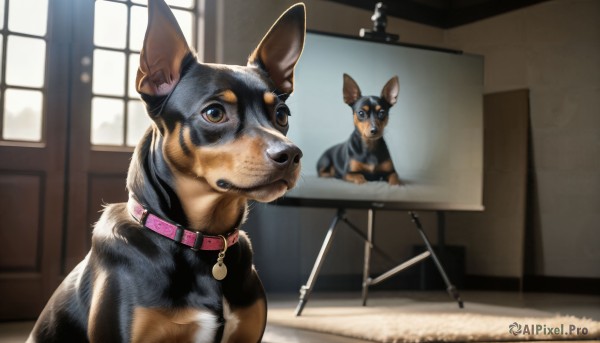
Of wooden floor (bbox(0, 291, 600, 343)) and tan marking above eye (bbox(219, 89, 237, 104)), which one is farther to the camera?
wooden floor (bbox(0, 291, 600, 343))

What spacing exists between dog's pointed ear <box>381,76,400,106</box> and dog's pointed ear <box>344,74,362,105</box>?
0.43ft

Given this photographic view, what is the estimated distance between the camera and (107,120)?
69.8 inches

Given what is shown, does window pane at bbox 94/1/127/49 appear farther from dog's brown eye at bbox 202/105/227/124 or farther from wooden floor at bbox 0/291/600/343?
wooden floor at bbox 0/291/600/343

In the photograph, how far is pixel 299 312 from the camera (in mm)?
2609

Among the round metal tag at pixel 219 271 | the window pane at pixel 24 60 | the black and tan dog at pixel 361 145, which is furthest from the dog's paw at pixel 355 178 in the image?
the round metal tag at pixel 219 271

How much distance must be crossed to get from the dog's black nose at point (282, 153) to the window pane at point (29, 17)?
97 cm

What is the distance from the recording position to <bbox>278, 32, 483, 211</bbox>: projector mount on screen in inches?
104

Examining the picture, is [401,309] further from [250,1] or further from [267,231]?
[250,1]

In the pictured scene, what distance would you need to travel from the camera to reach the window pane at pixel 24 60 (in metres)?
1.70

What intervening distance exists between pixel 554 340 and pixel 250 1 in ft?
5.00

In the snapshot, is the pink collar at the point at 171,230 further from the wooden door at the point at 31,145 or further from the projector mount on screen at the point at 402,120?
the projector mount on screen at the point at 402,120

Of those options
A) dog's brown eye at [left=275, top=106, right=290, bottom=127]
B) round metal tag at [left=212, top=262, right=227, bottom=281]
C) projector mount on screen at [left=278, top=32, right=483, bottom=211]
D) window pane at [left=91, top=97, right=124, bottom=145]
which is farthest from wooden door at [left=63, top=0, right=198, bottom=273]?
projector mount on screen at [left=278, top=32, right=483, bottom=211]

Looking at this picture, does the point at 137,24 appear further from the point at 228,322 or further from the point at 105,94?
the point at 228,322

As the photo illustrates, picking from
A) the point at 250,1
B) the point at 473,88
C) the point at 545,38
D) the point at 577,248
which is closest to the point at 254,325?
the point at 250,1
